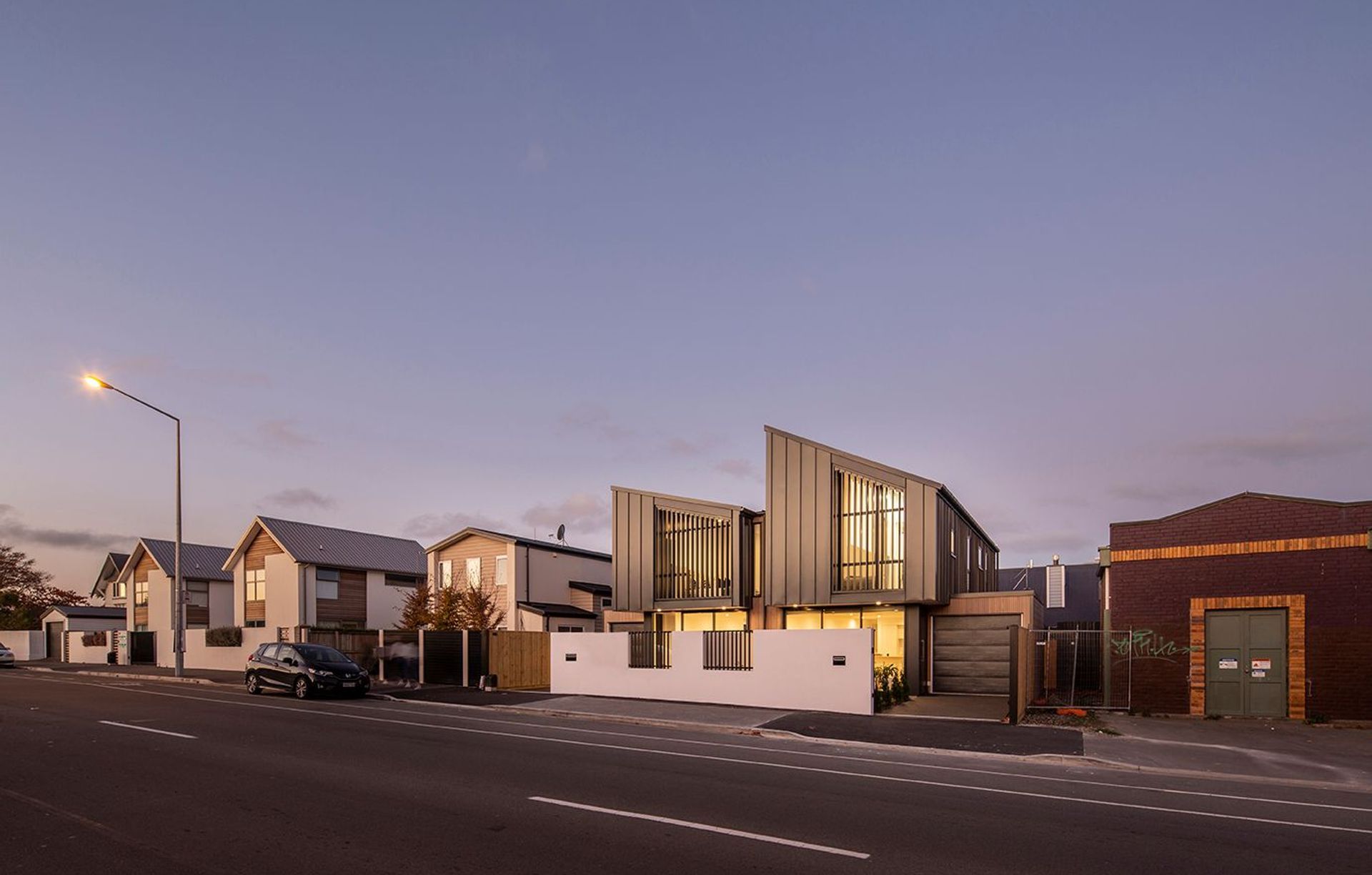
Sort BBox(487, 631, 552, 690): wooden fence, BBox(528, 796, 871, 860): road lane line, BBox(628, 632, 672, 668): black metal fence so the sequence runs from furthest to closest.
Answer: BBox(487, 631, 552, 690): wooden fence → BBox(628, 632, 672, 668): black metal fence → BBox(528, 796, 871, 860): road lane line

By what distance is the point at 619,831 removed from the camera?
8.51 meters

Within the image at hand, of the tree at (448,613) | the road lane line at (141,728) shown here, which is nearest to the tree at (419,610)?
the tree at (448,613)

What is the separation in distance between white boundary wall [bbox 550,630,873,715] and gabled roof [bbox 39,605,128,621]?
49.5 metres

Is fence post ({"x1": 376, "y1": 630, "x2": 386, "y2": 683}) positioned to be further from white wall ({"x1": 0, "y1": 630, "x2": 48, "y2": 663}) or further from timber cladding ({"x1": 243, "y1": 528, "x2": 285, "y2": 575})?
white wall ({"x1": 0, "y1": 630, "x2": 48, "y2": 663})

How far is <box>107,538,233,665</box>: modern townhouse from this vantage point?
48812mm

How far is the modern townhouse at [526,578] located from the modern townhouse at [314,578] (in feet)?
26.8

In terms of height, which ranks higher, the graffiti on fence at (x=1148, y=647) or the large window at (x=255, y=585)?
the graffiti on fence at (x=1148, y=647)

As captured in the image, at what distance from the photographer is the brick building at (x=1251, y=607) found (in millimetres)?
18703

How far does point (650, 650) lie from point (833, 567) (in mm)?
6037

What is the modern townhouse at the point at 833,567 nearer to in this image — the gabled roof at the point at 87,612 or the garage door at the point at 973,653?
the garage door at the point at 973,653

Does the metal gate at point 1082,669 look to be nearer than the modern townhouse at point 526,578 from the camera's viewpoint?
Yes

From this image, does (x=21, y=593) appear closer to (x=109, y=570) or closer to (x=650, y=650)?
(x=109, y=570)

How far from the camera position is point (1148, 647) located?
20.5m

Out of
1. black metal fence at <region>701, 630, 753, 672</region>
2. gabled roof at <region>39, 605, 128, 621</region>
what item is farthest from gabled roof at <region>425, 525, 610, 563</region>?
gabled roof at <region>39, 605, 128, 621</region>
